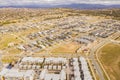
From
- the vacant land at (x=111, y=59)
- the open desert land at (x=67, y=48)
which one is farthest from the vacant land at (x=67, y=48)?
the vacant land at (x=111, y=59)

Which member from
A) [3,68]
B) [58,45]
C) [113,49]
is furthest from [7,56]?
[113,49]

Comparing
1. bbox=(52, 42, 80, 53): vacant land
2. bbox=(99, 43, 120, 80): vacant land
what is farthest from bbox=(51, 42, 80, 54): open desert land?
bbox=(99, 43, 120, 80): vacant land

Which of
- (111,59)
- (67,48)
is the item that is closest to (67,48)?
(67,48)

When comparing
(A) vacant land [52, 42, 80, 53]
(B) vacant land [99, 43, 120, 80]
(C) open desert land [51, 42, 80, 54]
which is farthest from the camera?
(A) vacant land [52, 42, 80, 53]

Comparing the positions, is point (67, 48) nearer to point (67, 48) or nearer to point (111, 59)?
point (67, 48)

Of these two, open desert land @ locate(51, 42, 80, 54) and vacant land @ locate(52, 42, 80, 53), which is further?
vacant land @ locate(52, 42, 80, 53)

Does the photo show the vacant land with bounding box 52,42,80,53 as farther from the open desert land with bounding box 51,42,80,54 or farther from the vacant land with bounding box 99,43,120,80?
the vacant land with bounding box 99,43,120,80

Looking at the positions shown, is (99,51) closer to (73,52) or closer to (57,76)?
(73,52)
